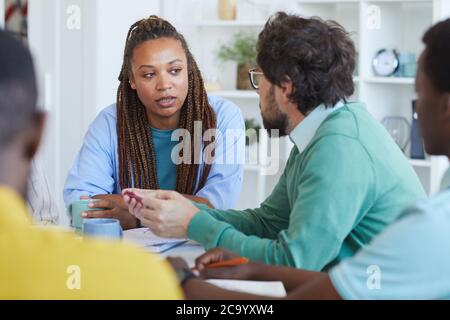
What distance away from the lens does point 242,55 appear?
15.4 feet

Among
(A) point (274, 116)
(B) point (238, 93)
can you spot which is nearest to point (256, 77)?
(A) point (274, 116)

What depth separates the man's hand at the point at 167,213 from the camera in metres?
2.03

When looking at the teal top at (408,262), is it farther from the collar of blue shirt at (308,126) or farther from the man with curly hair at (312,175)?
the collar of blue shirt at (308,126)

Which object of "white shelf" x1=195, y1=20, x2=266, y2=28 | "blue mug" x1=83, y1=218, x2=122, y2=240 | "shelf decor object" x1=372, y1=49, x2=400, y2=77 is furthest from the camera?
"white shelf" x1=195, y1=20, x2=266, y2=28

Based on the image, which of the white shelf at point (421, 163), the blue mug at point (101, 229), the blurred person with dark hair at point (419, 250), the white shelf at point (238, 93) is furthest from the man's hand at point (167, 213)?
the white shelf at point (238, 93)

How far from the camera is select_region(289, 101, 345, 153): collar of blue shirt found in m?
2.07

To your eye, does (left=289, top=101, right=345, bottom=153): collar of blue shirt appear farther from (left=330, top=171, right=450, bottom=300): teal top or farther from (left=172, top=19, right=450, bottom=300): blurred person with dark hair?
(left=330, top=171, right=450, bottom=300): teal top

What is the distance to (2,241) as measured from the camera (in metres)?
0.85

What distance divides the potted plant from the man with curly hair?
247cm

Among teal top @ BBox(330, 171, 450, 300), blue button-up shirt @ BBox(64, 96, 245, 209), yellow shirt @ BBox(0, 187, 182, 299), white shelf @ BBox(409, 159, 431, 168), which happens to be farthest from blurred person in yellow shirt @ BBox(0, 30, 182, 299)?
white shelf @ BBox(409, 159, 431, 168)

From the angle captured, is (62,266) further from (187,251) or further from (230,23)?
(230,23)

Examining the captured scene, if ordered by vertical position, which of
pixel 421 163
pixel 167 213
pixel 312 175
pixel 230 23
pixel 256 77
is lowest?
pixel 421 163

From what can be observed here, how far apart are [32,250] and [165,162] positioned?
6.13 ft

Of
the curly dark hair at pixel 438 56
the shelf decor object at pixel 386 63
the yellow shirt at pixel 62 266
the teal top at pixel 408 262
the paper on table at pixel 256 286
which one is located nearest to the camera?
the yellow shirt at pixel 62 266
